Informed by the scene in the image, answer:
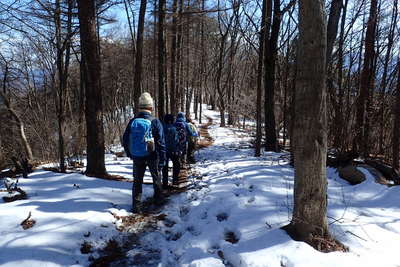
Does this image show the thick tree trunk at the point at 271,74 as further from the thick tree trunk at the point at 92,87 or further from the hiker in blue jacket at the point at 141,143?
the hiker in blue jacket at the point at 141,143

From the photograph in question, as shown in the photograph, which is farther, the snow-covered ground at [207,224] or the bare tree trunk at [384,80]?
the bare tree trunk at [384,80]

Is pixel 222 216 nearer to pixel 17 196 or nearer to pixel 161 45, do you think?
pixel 17 196

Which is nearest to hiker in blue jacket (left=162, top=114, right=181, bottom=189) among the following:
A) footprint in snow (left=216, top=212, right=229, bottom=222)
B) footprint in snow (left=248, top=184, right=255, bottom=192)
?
footprint in snow (left=248, top=184, right=255, bottom=192)

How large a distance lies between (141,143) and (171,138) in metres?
1.80

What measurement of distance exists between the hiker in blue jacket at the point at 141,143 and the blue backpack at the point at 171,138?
1.29 metres

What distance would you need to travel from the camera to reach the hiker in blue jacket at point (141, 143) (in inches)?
202

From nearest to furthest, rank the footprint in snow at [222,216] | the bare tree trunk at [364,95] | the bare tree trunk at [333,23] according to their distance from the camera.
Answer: the footprint in snow at [222,216], the bare tree trunk at [333,23], the bare tree trunk at [364,95]

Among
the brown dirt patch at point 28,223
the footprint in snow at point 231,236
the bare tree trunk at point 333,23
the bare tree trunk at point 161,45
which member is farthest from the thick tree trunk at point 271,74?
the brown dirt patch at point 28,223

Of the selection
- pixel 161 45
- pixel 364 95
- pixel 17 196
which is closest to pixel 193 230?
pixel 17 196

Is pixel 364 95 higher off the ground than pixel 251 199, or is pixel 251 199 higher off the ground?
pixel 364 95

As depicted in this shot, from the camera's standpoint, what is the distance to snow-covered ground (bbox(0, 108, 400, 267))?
3385mm

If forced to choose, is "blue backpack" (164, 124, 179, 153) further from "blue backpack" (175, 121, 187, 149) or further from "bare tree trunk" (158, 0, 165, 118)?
"bare tree trunk" (158, 0, 165, 118)

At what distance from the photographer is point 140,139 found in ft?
16.9

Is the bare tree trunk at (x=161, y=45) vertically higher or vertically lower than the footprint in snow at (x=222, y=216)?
higher
